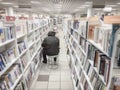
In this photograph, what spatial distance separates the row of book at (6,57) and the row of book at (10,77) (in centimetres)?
17

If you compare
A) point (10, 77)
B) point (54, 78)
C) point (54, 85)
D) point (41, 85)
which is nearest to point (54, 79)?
point (54, 78)

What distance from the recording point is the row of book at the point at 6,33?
2041mm

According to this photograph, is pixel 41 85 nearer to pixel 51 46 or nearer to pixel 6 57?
pixel 51 46

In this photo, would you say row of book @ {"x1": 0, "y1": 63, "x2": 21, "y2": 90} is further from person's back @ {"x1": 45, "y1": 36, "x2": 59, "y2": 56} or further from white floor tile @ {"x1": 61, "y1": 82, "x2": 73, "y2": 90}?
person's back @ {"x1": 45, "y1": 36, "x2": 59, "y2": 56}

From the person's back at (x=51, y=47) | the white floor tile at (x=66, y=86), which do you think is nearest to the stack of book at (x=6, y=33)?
the white floor tile at (x=66, y=86)

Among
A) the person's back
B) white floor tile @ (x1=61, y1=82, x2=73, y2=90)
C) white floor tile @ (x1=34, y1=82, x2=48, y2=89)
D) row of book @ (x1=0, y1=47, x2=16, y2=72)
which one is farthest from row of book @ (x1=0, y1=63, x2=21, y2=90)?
the person's back

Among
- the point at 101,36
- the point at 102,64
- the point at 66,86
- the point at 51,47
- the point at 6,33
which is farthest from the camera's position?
the point at 51,47

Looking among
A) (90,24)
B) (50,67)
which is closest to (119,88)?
(90,24)

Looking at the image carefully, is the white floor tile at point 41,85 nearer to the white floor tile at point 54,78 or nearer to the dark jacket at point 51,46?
the white floor tile at point 54,78

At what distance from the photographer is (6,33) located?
2.22 meters

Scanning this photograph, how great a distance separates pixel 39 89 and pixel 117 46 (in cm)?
289

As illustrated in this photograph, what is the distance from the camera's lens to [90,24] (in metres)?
2.54

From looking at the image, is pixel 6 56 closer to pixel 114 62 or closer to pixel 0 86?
pixel 0 86

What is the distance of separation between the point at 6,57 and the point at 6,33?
377 millimetres
